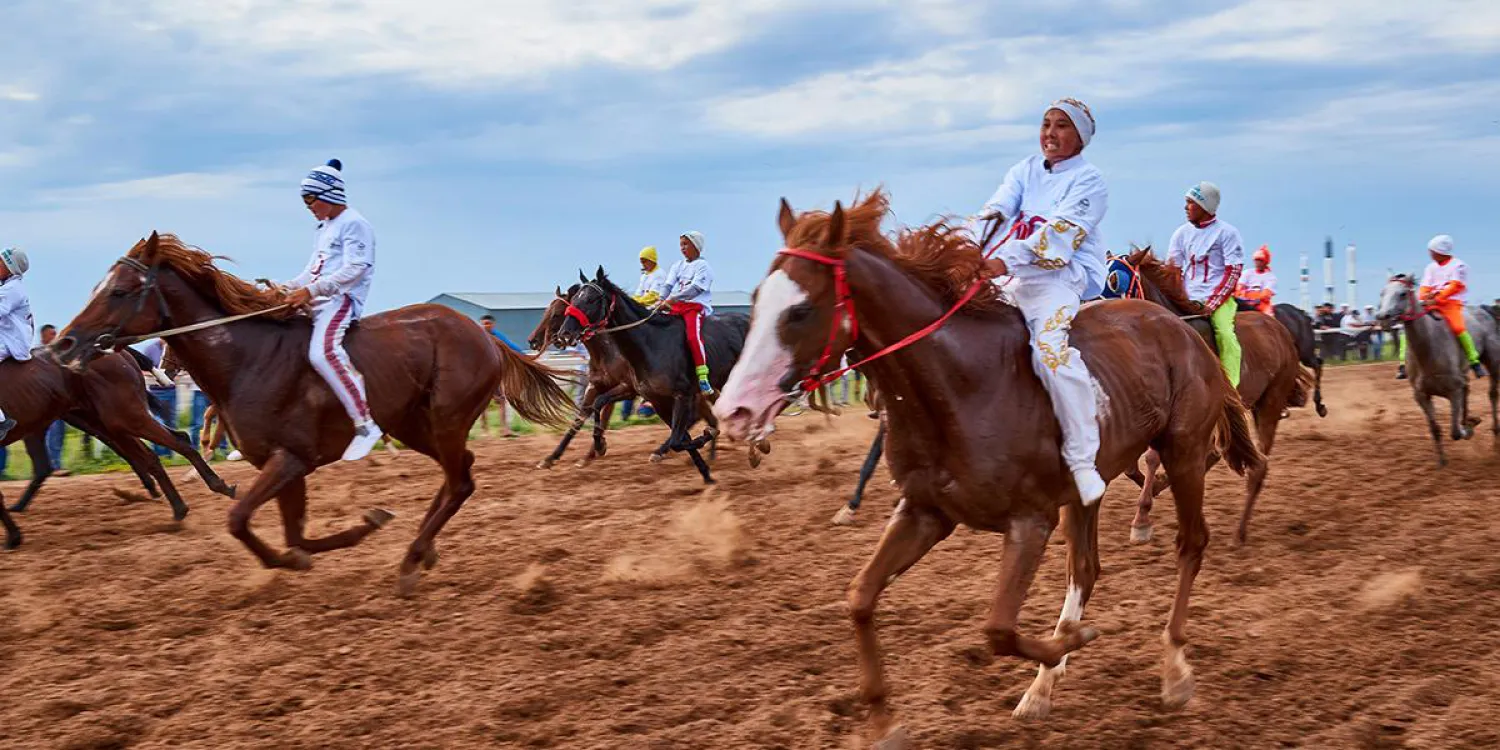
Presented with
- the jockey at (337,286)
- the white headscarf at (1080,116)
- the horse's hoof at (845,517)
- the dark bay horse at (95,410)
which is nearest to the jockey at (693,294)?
the horse's hoof at (845,517)

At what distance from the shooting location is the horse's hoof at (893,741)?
4527 millimetres

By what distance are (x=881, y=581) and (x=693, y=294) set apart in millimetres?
9711

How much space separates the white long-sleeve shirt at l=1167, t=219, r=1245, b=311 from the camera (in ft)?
29.4

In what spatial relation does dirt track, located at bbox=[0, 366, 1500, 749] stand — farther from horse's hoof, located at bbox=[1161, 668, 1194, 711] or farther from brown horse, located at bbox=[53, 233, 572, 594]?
brown horse, located at bbox=[53, 233, 572, 594]

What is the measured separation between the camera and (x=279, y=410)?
7.08 metres

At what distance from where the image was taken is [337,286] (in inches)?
293

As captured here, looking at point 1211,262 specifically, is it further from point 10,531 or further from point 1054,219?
point 10,531

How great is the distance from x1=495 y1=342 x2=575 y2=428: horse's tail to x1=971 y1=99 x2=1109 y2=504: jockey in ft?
14.8

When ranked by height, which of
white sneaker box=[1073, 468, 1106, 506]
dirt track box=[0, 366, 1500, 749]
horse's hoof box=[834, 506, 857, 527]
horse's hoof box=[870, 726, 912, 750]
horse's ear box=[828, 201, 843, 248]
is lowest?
horse's hoof box=[834, 506, 857, 527]

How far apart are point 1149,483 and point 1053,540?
754mm

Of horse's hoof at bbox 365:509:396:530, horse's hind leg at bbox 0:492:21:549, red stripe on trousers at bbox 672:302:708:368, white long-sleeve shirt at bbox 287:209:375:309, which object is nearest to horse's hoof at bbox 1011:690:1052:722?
horse's hoof at bbox 365:509:396:530

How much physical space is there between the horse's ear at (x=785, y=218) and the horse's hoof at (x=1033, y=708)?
2.14 metres

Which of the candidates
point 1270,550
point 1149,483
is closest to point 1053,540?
point 1149,483

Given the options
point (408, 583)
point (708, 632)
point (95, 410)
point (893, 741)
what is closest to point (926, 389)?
point (893, 741)
